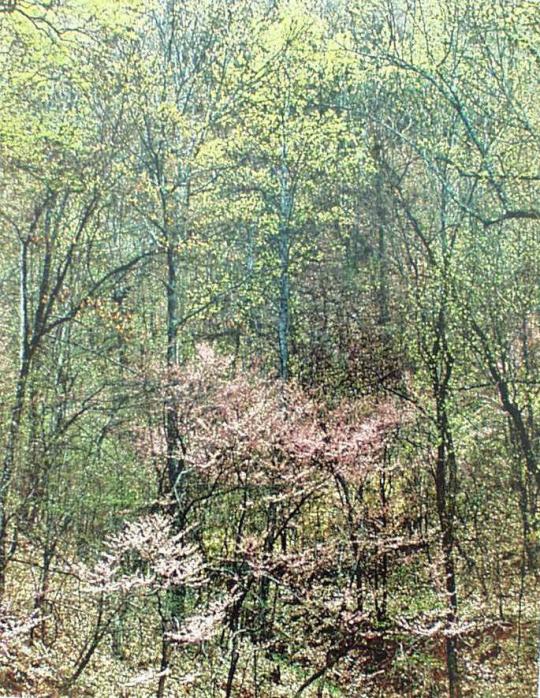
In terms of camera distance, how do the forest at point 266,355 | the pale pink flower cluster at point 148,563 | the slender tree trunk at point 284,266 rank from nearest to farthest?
the pale pink flower cluster at point 148,563
the forest at point 266,355
the slender tree trunk at point 284,266

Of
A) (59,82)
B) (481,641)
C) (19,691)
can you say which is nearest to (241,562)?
(19,691)

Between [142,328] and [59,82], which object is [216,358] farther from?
[59,82]

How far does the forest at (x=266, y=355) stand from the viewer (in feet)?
17.1

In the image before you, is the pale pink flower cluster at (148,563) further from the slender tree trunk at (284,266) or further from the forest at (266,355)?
the slender tree trunk at (284,266)

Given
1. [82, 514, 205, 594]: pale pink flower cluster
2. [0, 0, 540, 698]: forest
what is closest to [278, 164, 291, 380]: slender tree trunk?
[0, 0, 540, 698]: forest

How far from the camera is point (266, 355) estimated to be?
7199 mm

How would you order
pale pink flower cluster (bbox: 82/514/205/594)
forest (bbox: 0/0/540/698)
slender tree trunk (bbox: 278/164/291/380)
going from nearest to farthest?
pale pink flower cluster (bbox: 82/514/205/594) → forest (bbox: 0/0/540/698) → slender tree trunk (bbox: 278/164/291/380)

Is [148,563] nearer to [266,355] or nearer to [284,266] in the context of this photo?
[266,355]

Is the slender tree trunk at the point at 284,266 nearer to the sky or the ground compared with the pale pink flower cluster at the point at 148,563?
nearer to the sky

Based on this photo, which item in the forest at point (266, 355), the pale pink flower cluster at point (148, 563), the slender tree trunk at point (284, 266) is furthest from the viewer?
the slender tree trunk at point (284, 266)

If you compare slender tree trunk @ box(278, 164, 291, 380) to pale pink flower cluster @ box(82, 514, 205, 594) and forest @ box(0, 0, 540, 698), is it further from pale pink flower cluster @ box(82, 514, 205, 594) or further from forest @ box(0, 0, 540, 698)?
pale pink flower cluster @ box(82, 514, 205, 594)

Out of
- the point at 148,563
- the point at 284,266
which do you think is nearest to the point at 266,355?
the point at 284,266

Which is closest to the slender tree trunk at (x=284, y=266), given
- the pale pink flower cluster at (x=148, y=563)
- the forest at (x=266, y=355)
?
the forest at (x=266, y=355)

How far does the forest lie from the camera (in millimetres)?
5215
